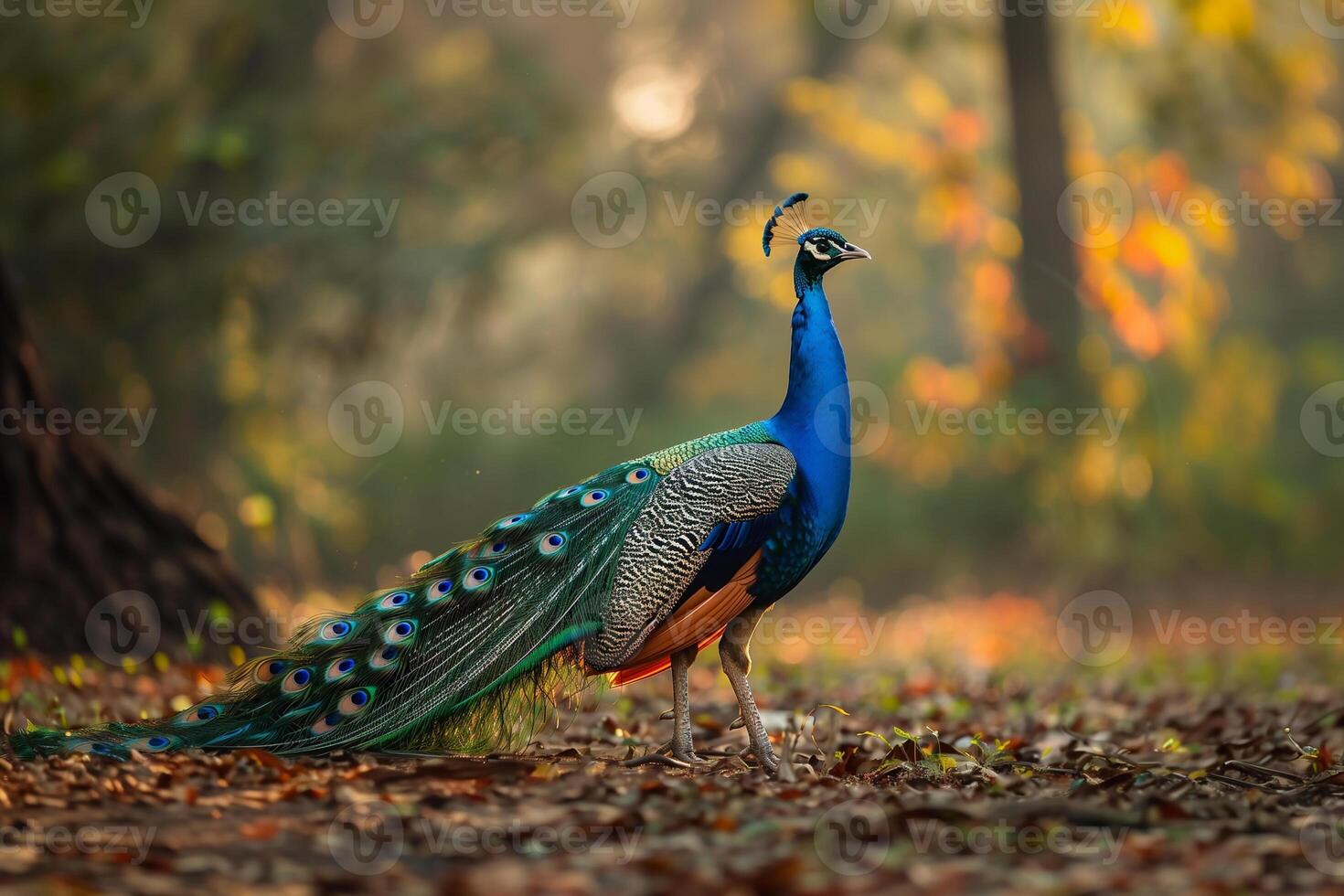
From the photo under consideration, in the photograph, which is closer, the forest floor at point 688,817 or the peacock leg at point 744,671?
the forest floor at point 688,817

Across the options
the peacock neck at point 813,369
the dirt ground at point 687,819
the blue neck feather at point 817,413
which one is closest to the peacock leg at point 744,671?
the dirt ground at point 687,819

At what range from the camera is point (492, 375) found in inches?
830

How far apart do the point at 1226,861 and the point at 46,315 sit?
1064cm

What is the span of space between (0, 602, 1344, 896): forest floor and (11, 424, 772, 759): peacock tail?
0.13 meters

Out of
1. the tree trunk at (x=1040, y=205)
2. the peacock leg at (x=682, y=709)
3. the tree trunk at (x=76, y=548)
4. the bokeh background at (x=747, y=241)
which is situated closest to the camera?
the peacock leg at (x=682, y=709)

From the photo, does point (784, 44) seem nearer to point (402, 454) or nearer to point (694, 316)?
point (694, 316)

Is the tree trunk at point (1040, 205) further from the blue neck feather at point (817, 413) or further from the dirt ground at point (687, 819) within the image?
the blue neck feather at point (817, 413)

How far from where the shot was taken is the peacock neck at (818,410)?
4984mm

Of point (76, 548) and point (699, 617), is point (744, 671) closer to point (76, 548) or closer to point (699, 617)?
point (699, 617)

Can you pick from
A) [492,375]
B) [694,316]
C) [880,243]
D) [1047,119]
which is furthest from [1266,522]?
[492,375]

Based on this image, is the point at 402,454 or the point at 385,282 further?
the point at 402,454

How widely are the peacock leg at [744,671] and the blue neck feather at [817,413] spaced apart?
1.56 ft

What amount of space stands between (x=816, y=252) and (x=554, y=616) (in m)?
1.91

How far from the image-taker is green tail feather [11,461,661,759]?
175 inches
